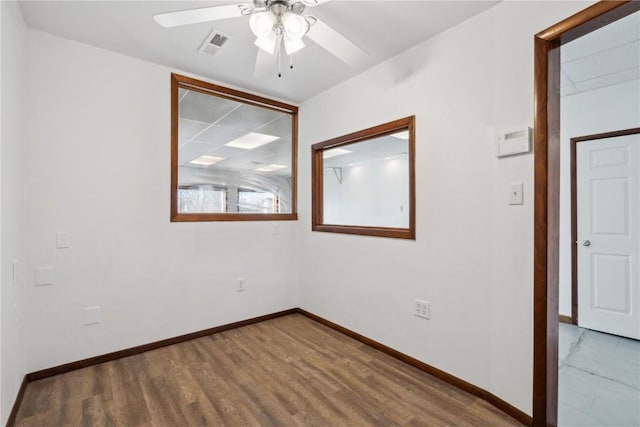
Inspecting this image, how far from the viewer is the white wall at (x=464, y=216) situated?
1.84 m

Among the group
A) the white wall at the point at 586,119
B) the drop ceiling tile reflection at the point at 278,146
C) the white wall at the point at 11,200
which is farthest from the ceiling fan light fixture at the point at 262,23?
the white wall at the point at 586,119

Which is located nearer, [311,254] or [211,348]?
[211,348]

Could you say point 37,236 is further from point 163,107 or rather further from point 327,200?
point 327,200

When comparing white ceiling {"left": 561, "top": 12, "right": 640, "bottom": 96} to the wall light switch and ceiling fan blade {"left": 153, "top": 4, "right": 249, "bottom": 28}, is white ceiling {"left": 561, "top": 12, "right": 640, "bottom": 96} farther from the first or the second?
the wall light switch

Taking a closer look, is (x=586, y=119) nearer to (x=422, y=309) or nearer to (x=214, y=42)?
(x=422, y=309)

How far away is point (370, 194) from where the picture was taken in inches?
123

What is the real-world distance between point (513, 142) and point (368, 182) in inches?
58.1

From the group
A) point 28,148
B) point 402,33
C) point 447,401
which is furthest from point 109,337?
point 402,33

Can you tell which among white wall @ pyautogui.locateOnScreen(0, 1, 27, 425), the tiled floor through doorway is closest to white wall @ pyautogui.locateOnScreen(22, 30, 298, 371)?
white wall @ pyautogui.locateOnScreen(0, 1, 27, 425)

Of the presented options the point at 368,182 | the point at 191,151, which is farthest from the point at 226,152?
the point at 368,182

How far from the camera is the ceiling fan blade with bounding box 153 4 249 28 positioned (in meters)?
1.56

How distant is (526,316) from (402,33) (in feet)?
6.96

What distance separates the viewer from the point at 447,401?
2.00 meters

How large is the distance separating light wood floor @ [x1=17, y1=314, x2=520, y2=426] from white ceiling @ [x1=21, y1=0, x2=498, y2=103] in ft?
8.44
